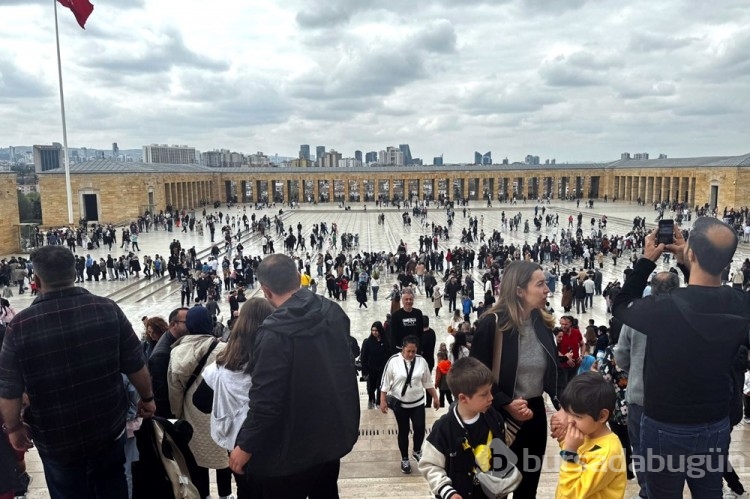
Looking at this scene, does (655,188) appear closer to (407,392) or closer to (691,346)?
(407,392)

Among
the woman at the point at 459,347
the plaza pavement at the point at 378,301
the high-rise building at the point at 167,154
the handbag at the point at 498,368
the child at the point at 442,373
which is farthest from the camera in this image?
the high-rise building at the point at 167,154

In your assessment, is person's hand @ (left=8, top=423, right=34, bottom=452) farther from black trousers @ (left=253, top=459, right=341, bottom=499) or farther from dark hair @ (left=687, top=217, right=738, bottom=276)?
dark hair @ (left=687, top=217, right=738, bottom=276)

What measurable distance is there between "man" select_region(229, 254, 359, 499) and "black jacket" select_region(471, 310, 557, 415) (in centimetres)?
78

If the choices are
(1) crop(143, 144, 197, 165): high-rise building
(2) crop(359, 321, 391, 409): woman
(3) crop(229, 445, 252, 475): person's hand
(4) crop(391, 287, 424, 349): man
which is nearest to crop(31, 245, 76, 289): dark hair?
(3) crop(229, 445, 252, 475): person's hand

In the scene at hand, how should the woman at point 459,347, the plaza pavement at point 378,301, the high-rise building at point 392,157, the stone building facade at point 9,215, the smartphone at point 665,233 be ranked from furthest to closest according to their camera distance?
the high-rise building at point 392,157
the stone building facade at point 9,215
the woman at point 459,347
the plaza pavement at point 378,301
the smartphone at point 665,233

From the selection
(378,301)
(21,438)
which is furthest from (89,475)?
(378,301)

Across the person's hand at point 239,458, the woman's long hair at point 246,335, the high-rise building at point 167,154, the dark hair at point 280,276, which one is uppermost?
the high-rise building at point 167,154

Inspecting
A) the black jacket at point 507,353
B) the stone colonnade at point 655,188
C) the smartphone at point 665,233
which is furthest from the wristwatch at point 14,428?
the stone colonnade at point 655,188

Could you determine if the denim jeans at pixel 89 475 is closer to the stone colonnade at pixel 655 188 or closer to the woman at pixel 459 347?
the woman at pixel 459 347

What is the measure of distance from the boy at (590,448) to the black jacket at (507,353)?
1.53 ft

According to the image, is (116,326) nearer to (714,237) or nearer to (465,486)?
(465,486)

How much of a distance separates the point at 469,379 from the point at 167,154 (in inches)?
5186

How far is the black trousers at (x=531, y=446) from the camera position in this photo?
3086mm

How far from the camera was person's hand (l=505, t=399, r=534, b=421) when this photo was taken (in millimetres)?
2895
